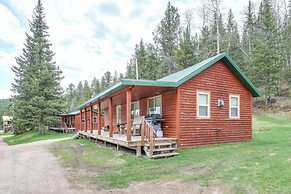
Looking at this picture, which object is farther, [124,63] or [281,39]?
[124,63]

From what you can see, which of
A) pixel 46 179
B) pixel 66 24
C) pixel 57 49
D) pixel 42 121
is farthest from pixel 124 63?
pixel 46 179

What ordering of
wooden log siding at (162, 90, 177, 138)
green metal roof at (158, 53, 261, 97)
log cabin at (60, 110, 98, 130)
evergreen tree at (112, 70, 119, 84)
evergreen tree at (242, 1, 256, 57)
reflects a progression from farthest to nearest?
1. evergreen tree at (112, 70, 119, 84)
2. evergreen tree at (242, 1, 256, 57)
3. log cabin at (60, 110, 98, 130)
4. wooden log siding at (162, 90, 177, 138)
5. green metal roof at (158, 53, 261, 97)

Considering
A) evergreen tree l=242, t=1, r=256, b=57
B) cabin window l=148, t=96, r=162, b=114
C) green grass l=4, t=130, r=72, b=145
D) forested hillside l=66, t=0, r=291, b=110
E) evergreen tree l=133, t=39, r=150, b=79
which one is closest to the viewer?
cabin window l=148, t=96, r=162, b=114

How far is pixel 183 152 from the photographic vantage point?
31.9ft

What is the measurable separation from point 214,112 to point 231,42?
2216 centimetres

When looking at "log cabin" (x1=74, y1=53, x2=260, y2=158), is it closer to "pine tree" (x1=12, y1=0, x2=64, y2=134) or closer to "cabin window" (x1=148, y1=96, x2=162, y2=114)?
"cabin window" (x1=148, y1=96, x2=162, y2=114)

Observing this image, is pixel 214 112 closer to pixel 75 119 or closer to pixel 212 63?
pixel 212 63

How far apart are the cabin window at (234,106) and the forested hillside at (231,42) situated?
13.5m

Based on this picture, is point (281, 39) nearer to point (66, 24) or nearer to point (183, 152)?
point (66, 24)

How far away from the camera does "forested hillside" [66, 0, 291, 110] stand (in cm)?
2569

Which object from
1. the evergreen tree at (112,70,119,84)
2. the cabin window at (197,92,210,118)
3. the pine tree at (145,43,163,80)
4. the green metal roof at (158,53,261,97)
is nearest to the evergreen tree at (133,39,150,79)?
the pine tree at (145,43,163,80)

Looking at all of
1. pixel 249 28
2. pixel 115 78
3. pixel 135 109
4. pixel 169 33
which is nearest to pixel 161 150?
pixel 135 109

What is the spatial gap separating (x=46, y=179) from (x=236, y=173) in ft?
16.2

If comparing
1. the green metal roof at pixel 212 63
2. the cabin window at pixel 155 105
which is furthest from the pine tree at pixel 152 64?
the green metal roof at pixel 212 63
